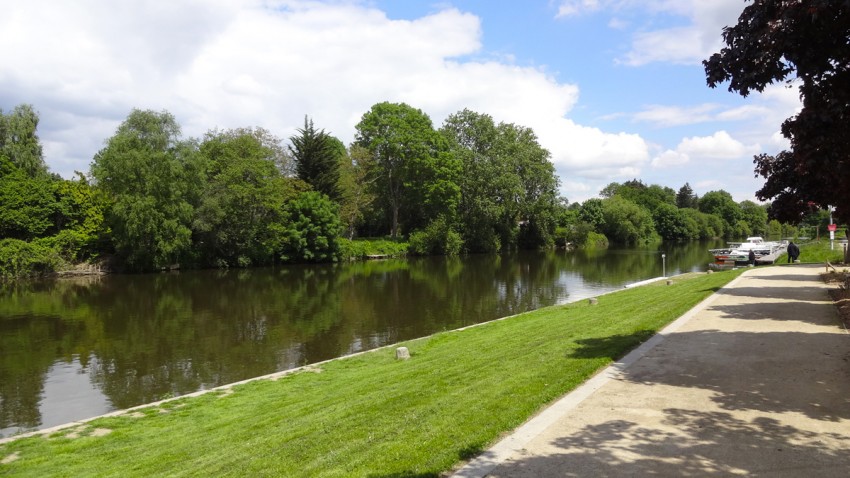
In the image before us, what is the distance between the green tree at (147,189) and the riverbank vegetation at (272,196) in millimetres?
111

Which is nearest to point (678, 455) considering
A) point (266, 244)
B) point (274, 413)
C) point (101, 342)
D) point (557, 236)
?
point (274, 413)

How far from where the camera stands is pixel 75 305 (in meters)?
28.7

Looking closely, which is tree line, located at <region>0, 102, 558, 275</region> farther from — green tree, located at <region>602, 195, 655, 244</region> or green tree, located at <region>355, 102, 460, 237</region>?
green tree, located at <region>602, 195, 655, 244</region>

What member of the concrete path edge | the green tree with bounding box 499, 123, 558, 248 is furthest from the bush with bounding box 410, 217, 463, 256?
the concrete path edge

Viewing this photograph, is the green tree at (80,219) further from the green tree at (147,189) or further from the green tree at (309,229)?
the green tree at (309,229)

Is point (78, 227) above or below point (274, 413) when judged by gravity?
above

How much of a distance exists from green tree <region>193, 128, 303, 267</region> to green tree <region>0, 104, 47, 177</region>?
46.7ft

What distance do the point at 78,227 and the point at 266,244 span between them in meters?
15.6

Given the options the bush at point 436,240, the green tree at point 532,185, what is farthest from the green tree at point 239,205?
the green tree at point 532,185

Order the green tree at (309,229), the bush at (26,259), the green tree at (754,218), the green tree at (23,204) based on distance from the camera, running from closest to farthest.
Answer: the bush at (26,259), the green tree at (23,204), the green tree at (309,229), the green tree at (754,218)

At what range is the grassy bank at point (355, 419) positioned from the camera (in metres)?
6.25

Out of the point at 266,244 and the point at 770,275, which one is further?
the point at 266,244

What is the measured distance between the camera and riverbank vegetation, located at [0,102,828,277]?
4450cm

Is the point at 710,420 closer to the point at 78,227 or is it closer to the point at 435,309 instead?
the point at 435,309
